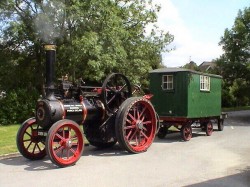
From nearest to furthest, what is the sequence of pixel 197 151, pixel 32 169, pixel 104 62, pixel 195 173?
pixel 195 173, pixel 32 169, pixel 197 151, pixel 104 62

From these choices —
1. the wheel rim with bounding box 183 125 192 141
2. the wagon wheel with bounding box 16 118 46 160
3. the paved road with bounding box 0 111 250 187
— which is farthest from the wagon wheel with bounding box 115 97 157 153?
A: the wheel rim with bounding box 183 125 192 141

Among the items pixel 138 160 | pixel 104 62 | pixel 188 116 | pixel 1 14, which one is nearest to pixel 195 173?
pixel 138 160

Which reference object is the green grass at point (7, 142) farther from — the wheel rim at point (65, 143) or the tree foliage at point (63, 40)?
the tree foliage at point (63, 40)

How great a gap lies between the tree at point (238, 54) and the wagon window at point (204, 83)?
1162 cm

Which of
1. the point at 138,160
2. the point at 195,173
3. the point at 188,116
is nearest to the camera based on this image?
the point at 195,173

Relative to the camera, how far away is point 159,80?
14.8 meters

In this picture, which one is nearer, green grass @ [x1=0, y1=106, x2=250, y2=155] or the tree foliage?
green grass @ [x1=0, y1=106, x2=250, y2=155]

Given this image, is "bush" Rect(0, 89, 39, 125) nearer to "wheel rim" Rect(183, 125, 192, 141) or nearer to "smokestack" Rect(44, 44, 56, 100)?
"wheel rim" Rect(183, 125, 192, 141)

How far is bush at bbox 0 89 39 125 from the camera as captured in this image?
65.5 feet

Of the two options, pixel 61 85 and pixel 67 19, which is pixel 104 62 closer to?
pixel 67 19

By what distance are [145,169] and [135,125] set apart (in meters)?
2.57

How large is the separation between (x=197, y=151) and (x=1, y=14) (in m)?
12.8

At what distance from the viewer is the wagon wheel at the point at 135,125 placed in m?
10.5

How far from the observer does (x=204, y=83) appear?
1547 centimetres
